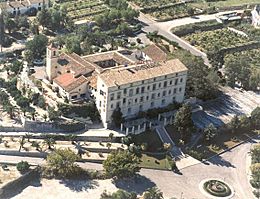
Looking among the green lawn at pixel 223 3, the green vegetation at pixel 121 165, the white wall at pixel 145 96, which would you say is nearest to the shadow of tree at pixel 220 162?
the white wall at pixel 145 96

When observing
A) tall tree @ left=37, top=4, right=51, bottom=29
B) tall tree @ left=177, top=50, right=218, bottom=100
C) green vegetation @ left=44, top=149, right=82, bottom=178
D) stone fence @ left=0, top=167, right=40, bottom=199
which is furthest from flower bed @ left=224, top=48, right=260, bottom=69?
stone fence @ left=0, top=167, right=40, bottom=199

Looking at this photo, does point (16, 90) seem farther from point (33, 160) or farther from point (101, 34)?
point (101, 34)

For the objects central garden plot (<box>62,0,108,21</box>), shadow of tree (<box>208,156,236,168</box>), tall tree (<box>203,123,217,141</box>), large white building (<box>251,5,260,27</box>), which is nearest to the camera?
shadow of tree (<box>208,156,236,168</box>)

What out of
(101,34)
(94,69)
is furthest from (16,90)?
(101,34)

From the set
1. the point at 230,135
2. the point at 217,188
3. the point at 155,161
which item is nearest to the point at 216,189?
the point at 217,188

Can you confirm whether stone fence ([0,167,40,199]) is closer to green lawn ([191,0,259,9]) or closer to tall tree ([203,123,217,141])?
tall tree ([203,123,217,141])

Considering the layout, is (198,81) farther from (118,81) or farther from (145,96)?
(118,81)
